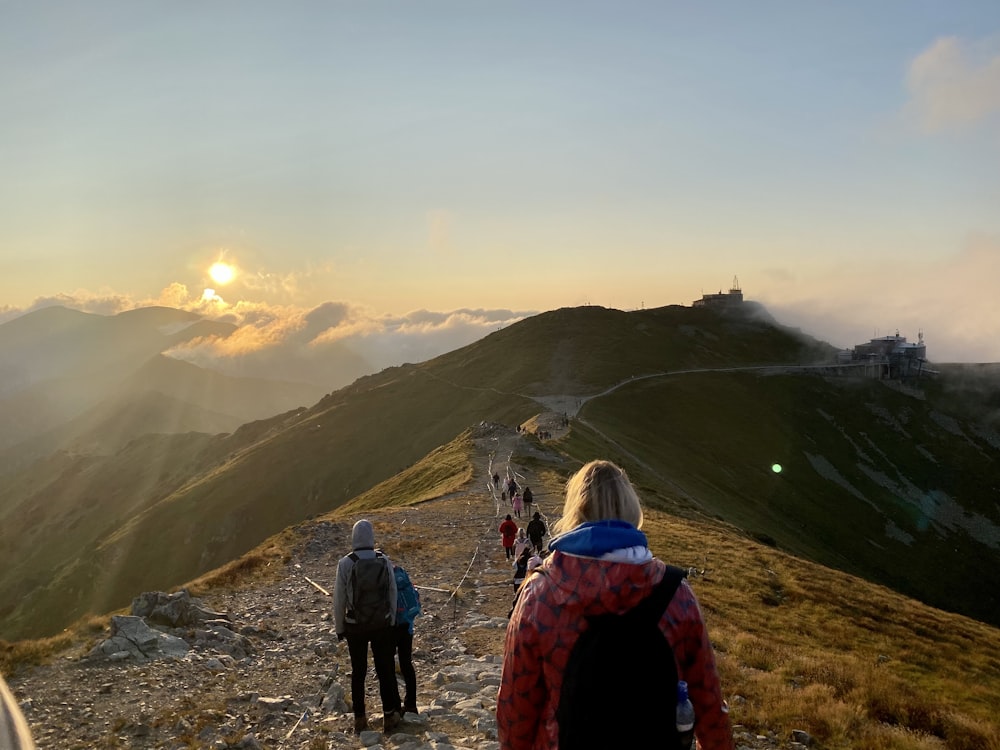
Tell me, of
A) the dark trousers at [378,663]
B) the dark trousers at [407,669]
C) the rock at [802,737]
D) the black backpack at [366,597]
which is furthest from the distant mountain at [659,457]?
the black backpack at [366,597]

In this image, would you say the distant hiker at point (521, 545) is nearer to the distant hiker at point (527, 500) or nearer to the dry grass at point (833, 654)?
the dry grass at point (833, 654)

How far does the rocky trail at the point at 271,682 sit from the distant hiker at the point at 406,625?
0.33 meters

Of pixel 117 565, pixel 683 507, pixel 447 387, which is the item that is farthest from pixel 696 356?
pixel 117 565

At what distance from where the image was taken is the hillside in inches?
411

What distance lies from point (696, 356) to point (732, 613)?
12872cm

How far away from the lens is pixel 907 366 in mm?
148375

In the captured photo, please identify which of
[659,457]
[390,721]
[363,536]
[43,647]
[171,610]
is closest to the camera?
[363,536]

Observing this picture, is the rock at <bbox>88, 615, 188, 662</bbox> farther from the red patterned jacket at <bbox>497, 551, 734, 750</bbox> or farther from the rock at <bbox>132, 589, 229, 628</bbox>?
the red patterned jacket at <bbox>497, 551, 734, 750</bbox>

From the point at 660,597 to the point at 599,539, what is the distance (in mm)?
479

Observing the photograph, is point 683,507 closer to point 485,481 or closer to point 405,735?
point 485,481

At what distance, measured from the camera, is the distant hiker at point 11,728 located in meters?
2.44

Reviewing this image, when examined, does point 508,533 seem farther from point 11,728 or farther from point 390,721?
point 11,728

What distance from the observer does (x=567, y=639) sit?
4023 mm

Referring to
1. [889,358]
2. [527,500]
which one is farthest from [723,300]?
[527,500]
